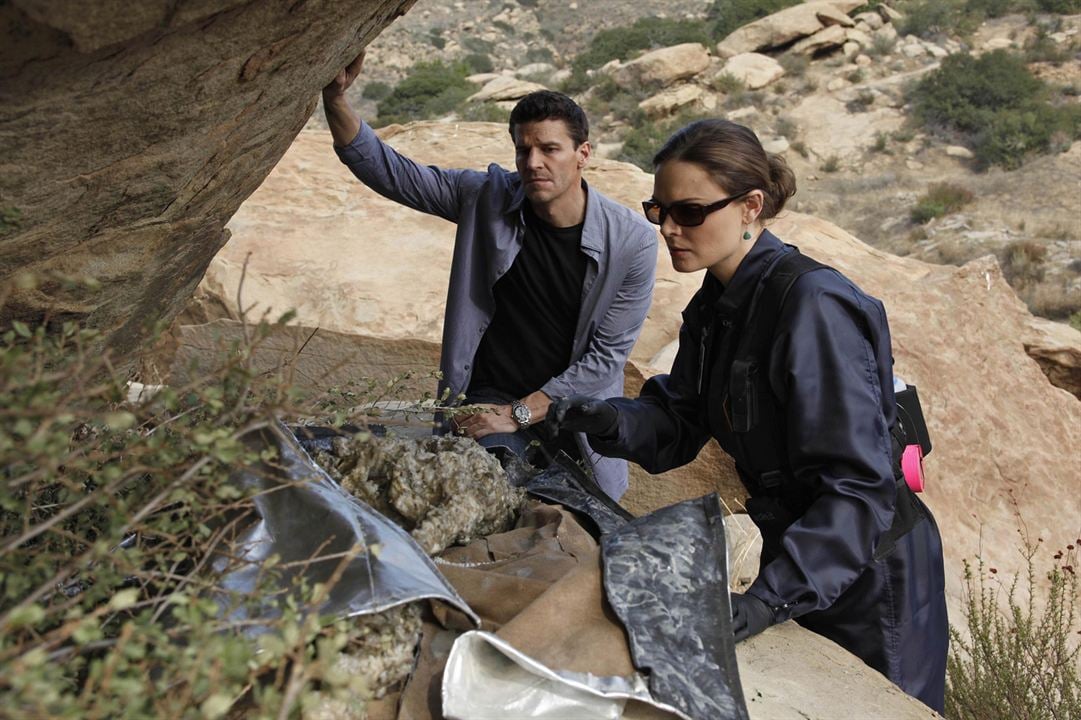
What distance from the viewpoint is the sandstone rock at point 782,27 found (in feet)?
67.5

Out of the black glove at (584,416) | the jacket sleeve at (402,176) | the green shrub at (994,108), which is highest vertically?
the jacket sleeve at (402,176)

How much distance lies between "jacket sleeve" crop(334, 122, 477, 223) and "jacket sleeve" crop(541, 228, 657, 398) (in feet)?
2.18

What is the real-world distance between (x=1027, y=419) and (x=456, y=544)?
4.16 m

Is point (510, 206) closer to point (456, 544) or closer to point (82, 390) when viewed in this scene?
point (456, 544)

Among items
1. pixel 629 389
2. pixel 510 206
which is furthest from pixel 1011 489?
pixel 510 206

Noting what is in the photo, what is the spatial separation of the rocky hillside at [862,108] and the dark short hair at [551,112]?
8561 mm

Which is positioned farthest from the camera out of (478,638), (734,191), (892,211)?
(892,211)

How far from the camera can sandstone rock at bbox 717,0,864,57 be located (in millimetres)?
20578

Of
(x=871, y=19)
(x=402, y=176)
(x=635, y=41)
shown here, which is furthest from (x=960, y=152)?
(x=402, y=176)

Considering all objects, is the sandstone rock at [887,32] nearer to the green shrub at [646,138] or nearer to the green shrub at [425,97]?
the green shrub at [646,138]

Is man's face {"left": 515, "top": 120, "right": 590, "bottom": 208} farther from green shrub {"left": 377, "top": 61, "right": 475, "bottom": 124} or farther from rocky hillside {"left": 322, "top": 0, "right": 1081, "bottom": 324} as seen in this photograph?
green shrub {"left": 377, "top": 61, "right": 475, "bottom": 124}

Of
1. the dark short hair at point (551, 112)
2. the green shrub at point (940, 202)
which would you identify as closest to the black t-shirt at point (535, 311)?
the dark short hair at point (551, 112)

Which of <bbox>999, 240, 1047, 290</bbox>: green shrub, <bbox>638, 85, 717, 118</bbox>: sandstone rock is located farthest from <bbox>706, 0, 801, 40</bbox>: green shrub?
<bbox>999, 240, 1047, 290</bbox>: green shrub

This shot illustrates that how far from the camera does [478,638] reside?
5.26 ft
